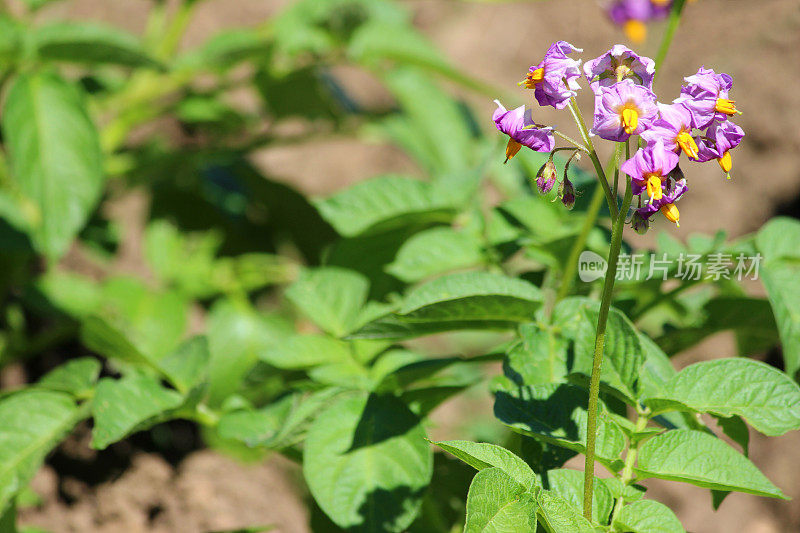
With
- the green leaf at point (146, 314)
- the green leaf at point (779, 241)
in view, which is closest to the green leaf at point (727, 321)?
the green leaf at point (779, 241)

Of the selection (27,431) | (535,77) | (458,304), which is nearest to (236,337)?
(27,431)

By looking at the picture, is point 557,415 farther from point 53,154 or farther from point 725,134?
point 53,154

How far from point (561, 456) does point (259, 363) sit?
0.44 metres

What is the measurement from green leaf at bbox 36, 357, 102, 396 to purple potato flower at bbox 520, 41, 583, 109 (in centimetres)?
69

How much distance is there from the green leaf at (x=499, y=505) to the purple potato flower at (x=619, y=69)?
34 centimetres

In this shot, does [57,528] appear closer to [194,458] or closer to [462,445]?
[194,458]

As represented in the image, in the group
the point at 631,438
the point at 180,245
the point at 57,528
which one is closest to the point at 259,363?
the point at 631,438

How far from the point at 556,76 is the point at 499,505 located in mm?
360

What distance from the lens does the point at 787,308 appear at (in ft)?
2.89

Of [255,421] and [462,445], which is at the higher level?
[462,445]

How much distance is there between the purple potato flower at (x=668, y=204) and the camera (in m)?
0.61

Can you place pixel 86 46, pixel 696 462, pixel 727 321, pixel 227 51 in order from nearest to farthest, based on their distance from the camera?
1. pixel 696 462
2. pixel 727 321
3. pixel 86 46
4. pixel 227 51

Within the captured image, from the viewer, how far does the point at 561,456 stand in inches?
31.2

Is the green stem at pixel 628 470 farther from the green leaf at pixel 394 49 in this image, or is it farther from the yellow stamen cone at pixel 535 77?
the green leaf at pixel 394 49
